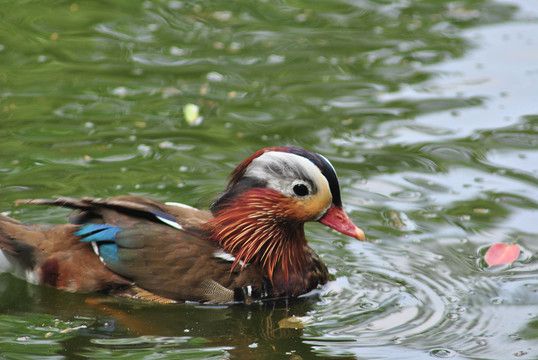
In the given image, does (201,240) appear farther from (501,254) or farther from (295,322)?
(501,254)

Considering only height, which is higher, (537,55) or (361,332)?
(537,55)

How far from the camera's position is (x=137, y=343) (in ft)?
20.5

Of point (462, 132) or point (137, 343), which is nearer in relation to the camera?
point (137, 343)

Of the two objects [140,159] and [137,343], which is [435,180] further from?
[137,343]

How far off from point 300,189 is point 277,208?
0.27 m

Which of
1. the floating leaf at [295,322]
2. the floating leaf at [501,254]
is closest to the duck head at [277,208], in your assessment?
the floating leaf at [295,322]

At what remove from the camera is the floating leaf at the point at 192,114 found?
382 inches

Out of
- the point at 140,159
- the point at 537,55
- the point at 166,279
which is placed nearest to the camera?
the point at 166,279

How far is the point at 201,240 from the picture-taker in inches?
273

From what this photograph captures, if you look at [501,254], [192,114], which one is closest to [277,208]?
[501,254]

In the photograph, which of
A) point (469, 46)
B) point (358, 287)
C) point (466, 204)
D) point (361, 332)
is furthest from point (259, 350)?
point (469, 46)

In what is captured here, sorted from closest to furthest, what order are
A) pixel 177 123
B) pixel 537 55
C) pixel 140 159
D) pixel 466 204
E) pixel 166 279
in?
pixel 166 279
pixel 466 204
pixel 140 159
pixel 177 123
pixel 537 55

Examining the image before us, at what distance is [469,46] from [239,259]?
6.08m

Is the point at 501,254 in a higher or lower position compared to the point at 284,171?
lower
